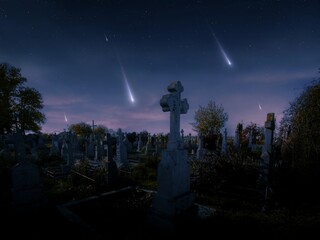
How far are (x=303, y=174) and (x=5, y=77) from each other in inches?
1464

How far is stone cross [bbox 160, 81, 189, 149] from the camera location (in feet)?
14.8

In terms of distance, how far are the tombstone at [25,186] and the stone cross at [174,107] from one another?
444cm

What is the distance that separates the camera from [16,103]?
2977 cm

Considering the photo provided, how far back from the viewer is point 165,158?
4406mm

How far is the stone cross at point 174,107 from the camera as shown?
14.8 feet

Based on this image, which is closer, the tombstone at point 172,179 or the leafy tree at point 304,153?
the tombstone at point 172,179

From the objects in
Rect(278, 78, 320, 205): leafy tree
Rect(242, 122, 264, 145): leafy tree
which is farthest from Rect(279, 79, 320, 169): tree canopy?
Rect(242, 122, 264, 145): leafy tree

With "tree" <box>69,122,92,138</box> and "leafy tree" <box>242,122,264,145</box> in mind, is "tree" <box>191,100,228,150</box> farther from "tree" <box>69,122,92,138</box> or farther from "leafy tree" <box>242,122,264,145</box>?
"tree" <box>69,122,92,138</box>

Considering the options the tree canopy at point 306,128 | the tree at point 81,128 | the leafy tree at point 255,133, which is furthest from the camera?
the tree at point 81,128

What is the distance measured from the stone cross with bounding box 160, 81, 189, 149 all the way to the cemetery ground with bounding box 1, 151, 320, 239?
1855 mm

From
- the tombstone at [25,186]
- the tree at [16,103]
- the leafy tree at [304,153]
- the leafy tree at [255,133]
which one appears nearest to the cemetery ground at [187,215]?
the tombstone at [25,186]

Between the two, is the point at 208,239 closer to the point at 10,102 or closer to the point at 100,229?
the point at 100,229

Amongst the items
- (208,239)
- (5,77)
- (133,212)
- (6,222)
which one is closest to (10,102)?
(5,77)

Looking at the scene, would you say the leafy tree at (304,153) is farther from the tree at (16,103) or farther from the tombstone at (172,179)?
the tree at (16,103)
